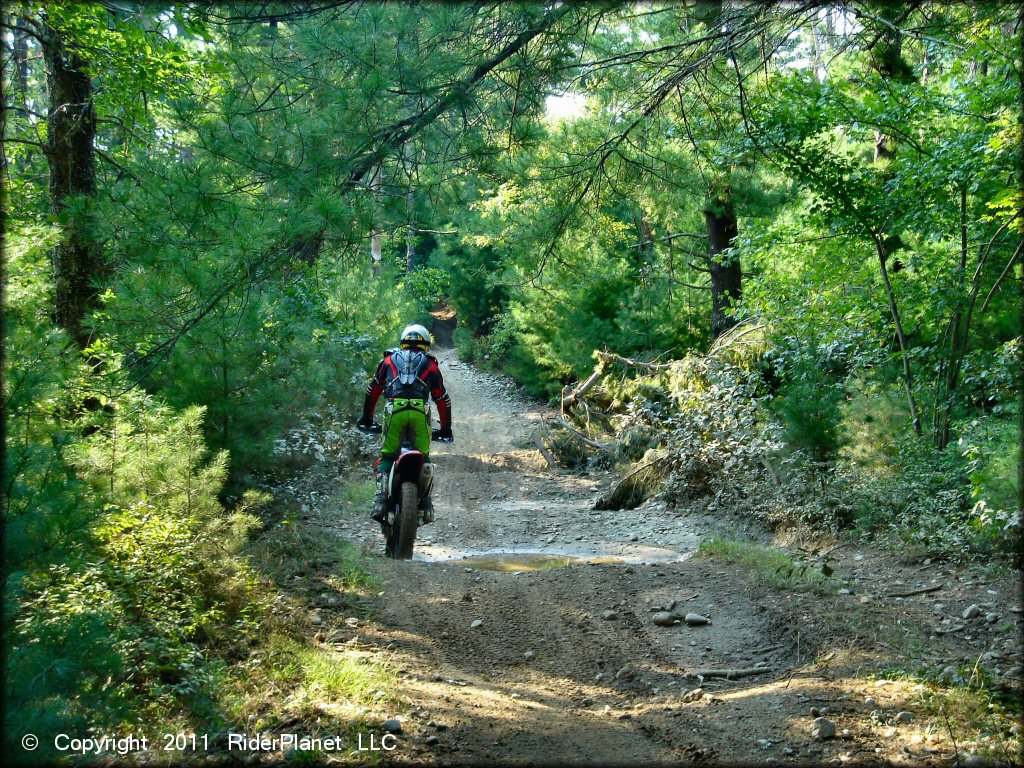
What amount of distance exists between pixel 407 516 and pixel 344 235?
312 centimetres

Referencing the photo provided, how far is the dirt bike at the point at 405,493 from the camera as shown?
7684mm

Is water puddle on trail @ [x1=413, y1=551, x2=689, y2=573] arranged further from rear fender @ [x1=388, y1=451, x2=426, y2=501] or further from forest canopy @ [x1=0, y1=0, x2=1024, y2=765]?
forest canopy @ [x1=0, y1=0, x2=1024, y2=765]

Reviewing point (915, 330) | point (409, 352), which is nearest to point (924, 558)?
point (915, 330)

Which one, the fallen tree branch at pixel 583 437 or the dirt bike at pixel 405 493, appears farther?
the fallen tree branch at pixel 583 437

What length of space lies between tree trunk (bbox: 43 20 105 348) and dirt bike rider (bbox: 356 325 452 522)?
300 centimetres

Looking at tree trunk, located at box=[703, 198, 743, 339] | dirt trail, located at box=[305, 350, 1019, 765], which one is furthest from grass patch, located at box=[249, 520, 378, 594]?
tree trunk, located at box=[703, 198, 743, 339]

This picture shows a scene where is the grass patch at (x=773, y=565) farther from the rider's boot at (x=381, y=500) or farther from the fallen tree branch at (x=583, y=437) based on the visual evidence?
the fallen tree branch at (x=583, y=437)

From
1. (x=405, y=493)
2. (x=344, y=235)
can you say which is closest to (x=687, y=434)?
(x=405, y=493)

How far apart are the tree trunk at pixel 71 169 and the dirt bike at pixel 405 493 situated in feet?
11.0

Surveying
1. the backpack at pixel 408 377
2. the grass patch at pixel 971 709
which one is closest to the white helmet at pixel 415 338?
the backpack at pixel 408 377

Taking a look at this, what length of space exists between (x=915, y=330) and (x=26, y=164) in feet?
50.9

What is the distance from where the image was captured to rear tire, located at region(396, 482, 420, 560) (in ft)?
25.2

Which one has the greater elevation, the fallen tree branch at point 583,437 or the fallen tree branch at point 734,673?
the fallen tree branch at point 583,437

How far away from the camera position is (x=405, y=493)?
25.1 ft
